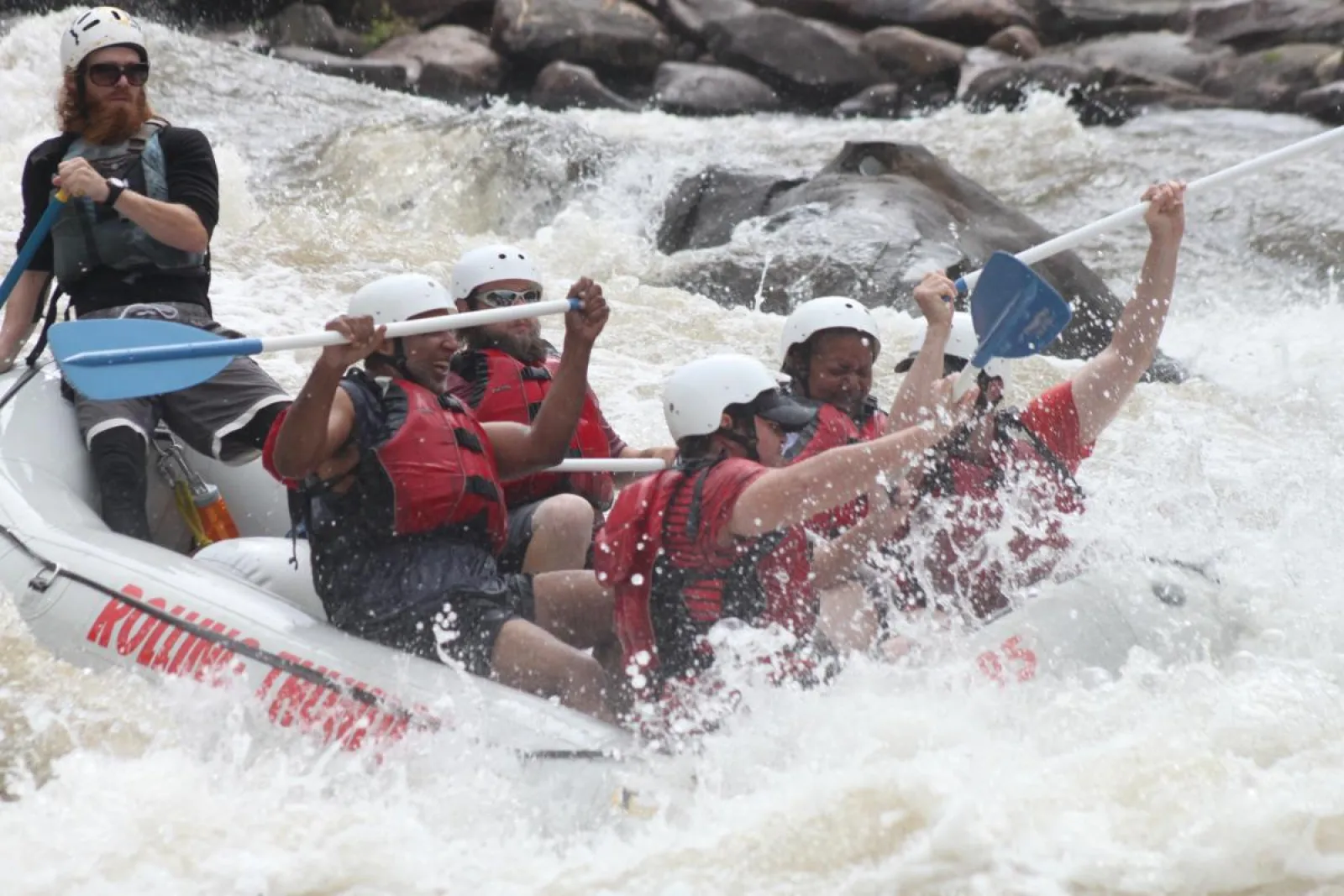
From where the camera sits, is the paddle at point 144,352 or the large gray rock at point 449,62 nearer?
the paddle at point 144,352

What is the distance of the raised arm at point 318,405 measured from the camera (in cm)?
338

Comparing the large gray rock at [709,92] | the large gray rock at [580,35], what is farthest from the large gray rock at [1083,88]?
the large gray rock at [580,35]

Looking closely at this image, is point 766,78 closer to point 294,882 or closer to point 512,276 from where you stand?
point 512,276

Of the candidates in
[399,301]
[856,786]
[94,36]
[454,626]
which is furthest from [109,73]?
[856,786]

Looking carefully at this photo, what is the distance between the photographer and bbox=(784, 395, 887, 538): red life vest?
12.5 ft

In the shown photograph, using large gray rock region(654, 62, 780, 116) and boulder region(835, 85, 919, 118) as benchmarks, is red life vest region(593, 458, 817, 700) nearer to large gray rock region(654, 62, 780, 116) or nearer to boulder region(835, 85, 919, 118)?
large gray rock region(654, 62, 780, 116)

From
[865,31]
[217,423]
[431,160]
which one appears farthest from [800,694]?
[865,31]

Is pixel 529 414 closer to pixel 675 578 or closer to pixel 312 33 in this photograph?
pixel 675 578

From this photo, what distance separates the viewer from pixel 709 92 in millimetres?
15203

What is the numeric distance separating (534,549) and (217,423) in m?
0.92

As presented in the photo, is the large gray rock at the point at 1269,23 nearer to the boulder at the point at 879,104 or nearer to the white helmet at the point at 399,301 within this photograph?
the boulder at the point at 879,104

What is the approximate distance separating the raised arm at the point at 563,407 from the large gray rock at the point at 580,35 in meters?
12.3

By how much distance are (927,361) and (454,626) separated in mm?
1159

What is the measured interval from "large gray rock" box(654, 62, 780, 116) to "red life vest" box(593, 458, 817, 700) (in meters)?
11.9
